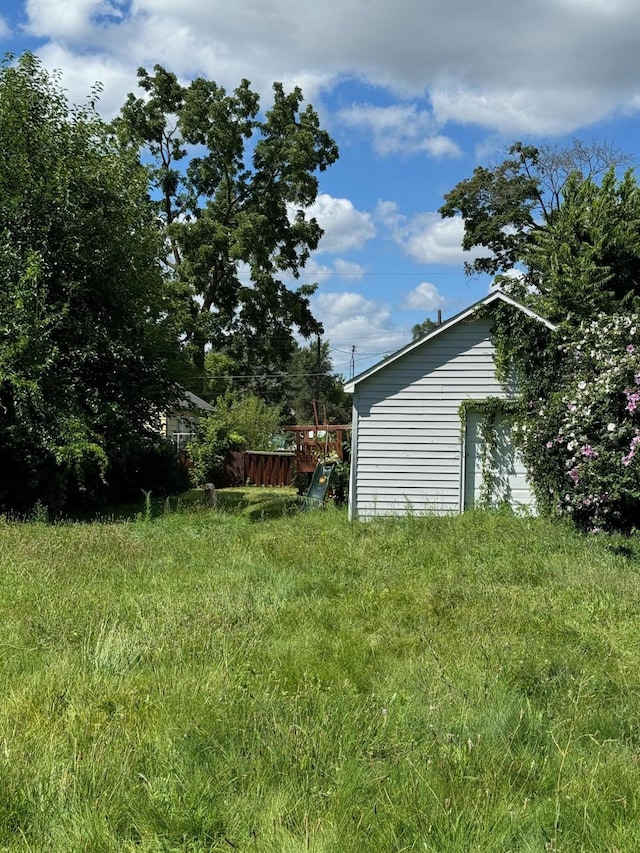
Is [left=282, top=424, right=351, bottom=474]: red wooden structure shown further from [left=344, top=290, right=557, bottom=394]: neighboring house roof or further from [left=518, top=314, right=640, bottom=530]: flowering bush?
[left=518, top=314, right=640, bottom=530]: flowering bush

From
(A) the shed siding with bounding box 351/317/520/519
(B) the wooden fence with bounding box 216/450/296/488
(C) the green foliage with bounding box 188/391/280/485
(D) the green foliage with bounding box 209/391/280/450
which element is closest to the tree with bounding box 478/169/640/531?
(A) the shed siding with bounding box 351/317/520/519

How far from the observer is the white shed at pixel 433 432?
1177cm

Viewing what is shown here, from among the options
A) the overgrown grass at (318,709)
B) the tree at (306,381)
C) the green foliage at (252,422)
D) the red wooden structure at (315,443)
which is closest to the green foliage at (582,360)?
the overgrown grass at (318,709)

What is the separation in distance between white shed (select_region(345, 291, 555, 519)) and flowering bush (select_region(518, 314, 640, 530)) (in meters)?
0.80

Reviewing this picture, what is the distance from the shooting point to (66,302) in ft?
39.9

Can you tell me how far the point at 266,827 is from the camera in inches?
97.6

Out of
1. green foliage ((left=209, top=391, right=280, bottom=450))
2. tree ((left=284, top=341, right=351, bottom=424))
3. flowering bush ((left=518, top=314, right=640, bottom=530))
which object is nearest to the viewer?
flowering bush ((left=518, top=314, right=640, bottom=530))

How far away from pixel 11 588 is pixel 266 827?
443 cm

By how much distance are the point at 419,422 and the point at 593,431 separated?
310 cm

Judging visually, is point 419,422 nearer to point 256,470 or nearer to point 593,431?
Result: point 593,431

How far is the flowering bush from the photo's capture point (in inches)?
367

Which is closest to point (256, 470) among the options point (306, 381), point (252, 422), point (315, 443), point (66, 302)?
point (252, 422)

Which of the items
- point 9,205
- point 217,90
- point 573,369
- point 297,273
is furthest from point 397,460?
point 217,90

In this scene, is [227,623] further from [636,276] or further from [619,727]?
[636,276]
